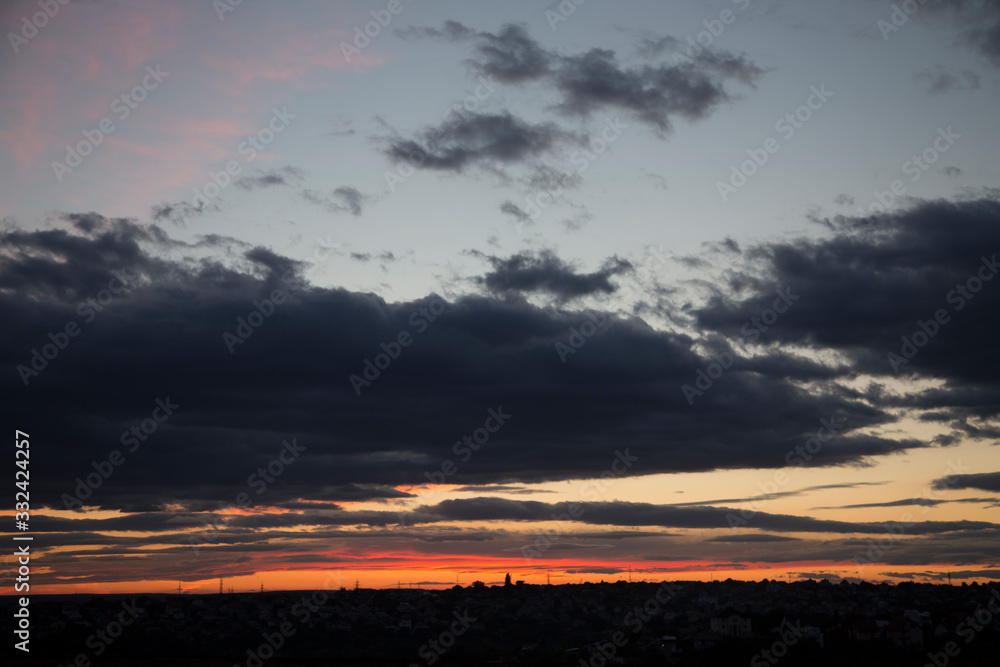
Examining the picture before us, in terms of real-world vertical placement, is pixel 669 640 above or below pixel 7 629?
below

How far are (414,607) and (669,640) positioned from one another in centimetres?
8045

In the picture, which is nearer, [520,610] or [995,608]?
[995,608]

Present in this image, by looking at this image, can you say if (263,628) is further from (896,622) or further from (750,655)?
(896,622)

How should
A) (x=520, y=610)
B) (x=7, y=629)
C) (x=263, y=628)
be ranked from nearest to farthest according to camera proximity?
(x=7, y=629) → (x=263, y=628) → (x=520, y=610)

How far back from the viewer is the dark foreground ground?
315 feet

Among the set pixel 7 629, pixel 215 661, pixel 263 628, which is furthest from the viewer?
pixel 263 628

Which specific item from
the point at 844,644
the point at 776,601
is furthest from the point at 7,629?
the point at 776,601

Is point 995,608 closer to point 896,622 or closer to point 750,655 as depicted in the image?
point 896,622

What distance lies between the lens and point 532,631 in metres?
143

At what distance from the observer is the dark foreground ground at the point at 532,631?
3775 inches

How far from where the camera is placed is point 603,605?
17388 centimetres

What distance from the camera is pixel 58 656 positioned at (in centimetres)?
9862

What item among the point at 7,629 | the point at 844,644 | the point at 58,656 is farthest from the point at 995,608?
the point at 7,629

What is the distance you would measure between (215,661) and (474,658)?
102 ft
